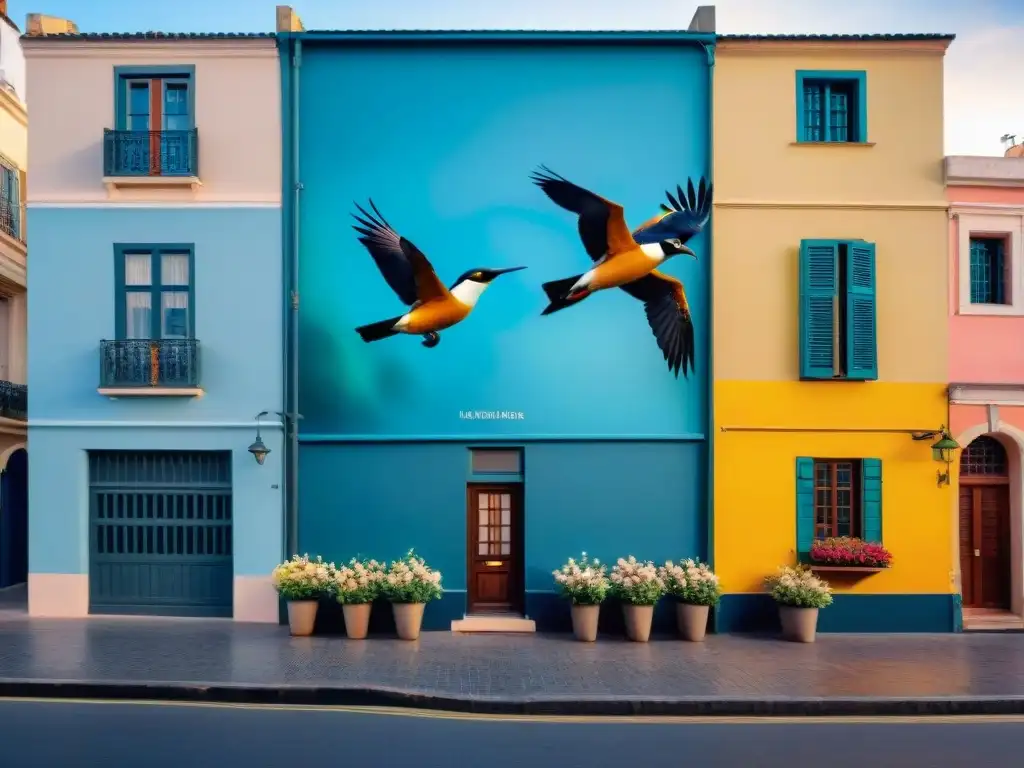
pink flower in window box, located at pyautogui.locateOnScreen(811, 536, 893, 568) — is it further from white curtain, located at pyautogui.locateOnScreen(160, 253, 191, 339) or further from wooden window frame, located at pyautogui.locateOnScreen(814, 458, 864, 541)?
white curtain, located at pyautogui.locateOnScreen(160, 253, 191, 339)

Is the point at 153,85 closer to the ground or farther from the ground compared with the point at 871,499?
farther from the ground

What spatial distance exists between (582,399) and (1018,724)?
6626 mm

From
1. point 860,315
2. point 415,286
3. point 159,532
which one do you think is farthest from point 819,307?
point 159,532

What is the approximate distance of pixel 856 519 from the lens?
12453 mm

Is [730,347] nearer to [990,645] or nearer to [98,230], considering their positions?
[990,645]

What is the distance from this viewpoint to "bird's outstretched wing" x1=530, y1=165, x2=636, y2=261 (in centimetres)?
1230

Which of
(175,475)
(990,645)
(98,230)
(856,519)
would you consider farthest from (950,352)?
(98,230)

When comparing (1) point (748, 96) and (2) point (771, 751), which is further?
(1) point (748, 96)

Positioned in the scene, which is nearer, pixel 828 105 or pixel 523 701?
pixel 523 701

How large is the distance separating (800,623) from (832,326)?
442cm

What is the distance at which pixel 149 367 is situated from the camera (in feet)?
40.6

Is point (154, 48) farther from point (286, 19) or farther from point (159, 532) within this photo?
point (159, 532)

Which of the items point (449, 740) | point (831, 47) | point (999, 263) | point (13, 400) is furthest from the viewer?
point (13, 400)

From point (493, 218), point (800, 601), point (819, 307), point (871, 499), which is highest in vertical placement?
point (493, 218)
